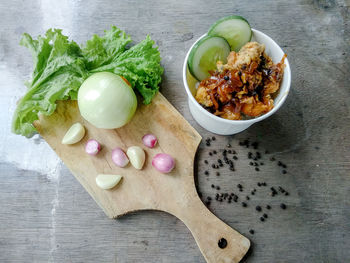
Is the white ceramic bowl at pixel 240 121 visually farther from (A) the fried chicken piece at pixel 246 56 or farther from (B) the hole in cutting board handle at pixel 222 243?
(B) the hole in cutting board handle at pixel 222 243

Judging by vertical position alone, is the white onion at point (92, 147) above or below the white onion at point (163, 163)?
above

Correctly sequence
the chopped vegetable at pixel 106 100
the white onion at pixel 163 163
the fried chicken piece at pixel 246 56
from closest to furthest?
the fried chicken piece at pixel 246 56, the chopped vegetable at pixel 106 100, the white onion at pixel 163 163

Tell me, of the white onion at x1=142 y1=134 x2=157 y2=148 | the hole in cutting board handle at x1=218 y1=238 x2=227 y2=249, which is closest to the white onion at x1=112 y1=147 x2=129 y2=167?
the white onion at x1=142 y1=134 x2=157 y2=148

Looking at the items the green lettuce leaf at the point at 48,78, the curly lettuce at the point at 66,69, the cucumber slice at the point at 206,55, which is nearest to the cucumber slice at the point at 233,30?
the cucumber slice at the point at 206,55

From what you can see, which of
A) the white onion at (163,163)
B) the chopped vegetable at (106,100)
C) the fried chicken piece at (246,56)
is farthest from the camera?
the white onion at (163,163)

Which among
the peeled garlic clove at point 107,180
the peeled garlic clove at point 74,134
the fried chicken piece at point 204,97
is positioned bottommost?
the peeled garlic clove at point 107,180

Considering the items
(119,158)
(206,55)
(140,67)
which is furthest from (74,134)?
(206,55)

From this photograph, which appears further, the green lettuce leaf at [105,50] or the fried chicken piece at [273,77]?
the green lettuce leaf at [105,50]
